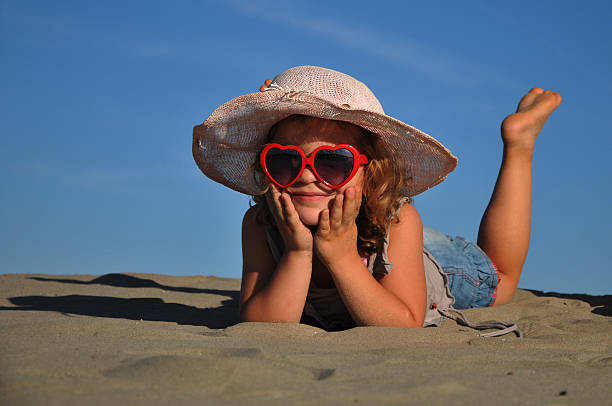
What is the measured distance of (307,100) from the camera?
11.7ft

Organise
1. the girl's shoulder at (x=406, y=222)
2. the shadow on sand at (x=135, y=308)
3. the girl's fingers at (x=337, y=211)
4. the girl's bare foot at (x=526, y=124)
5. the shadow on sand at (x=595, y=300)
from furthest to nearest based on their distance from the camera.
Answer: the shadow on sand at (x=595, y=300) → the girl's bare foot at (x=526, y=124) → the shadow on sand at (x=135, y=308) → the girl's shoulder at (x=406, y=222) → the girl's fingers at (x=337, y=211)

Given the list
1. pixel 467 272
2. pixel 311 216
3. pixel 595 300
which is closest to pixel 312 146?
pixel 311 216

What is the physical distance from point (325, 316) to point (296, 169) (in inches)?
48.3

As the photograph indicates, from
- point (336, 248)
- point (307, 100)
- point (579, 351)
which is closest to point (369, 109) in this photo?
point (307, 100)

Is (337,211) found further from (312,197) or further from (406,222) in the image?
(406,222)

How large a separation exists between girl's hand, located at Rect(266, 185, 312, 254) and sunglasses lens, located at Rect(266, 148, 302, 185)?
3.2 inches

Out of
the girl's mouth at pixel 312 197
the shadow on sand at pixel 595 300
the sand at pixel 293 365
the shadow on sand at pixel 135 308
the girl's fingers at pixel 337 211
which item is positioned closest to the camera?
the sand at pixel 293 365

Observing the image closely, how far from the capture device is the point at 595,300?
669 centimetres

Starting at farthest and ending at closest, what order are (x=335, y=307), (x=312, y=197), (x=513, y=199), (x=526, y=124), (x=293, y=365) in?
1. (x=513, y=199)
2. (x=526, y=124)
3. (x=335, y=307)
4. (x=312, y=197)
5. (x=293, y=365)

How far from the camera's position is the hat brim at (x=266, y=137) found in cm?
367

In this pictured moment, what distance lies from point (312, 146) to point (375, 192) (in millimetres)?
585

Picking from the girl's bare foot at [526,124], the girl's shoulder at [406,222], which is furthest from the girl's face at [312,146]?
the girl's bare foot at [526,124]

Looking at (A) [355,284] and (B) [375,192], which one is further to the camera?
(B) [375,192]

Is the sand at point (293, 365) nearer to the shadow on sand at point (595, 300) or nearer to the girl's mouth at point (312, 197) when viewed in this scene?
the girl's mouth at point (312, 197)
